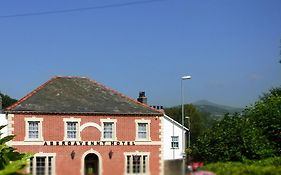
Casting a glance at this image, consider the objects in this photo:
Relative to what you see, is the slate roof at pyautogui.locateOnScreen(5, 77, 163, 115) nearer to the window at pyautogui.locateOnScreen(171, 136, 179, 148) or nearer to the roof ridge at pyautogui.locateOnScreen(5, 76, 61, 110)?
the roof ridge at pyautogui.locateOnScreen(5, 76, 61, 110)

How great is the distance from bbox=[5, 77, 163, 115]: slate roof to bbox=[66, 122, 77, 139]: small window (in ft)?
3.02

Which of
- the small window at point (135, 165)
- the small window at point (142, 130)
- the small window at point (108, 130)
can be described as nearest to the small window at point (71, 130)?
the small window at point (108, 130)

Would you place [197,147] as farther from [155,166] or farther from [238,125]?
[155,166]

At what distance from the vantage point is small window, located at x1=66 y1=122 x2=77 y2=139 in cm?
3822

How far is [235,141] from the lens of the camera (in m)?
20.9

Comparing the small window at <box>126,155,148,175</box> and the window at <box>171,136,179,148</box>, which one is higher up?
the window at <box>171,136,179,148</box>

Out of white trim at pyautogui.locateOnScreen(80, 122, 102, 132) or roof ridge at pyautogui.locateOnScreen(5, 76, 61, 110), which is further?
white trim at pyautogui.locateOnScreen(80, 122, 102, 132)

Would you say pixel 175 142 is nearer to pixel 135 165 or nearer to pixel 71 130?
pixel 135 165

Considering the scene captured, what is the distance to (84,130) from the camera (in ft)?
127

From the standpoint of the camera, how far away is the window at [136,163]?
39531 mm

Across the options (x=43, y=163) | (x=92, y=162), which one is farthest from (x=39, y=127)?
(x=92, y=162)

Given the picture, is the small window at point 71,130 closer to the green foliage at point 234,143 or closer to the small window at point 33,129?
the small window at point 33,129

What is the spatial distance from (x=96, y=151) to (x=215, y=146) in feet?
61.8

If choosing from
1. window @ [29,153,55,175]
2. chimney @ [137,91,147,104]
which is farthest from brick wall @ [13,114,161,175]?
chimney @ [137,91,147,104]
